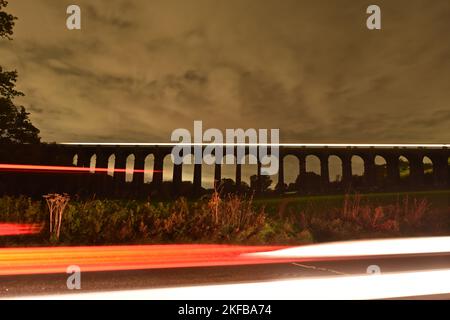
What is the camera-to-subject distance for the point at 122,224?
808 centimetres

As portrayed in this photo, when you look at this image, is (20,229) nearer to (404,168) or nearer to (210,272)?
(210,272)

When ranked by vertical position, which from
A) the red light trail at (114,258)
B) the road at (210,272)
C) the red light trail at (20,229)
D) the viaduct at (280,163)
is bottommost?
the road at (210,272)

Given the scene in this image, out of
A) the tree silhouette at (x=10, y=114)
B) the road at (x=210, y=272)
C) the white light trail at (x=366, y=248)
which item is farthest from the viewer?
the tree silhouette at (x=10, y=114)

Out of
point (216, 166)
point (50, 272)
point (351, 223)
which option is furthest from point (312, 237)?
point (216, 166)

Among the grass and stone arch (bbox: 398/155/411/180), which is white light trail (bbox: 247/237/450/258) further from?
stone arch (bbox: 398/155/411/180)

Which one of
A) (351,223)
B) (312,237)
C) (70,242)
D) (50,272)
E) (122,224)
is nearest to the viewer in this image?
(50,272)

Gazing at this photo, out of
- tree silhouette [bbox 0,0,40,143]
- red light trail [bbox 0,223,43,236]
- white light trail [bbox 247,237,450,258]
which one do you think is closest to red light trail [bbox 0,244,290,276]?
white light trail [bbox 247,237,450,258]

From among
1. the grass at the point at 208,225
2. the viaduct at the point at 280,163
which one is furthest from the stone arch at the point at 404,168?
Result: the grass at the point at 208,225

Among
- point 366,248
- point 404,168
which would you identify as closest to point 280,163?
point 404,168

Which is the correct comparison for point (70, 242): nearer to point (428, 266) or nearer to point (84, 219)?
point (84, 219)

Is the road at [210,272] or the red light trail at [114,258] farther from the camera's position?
the red light trail at [114,258]

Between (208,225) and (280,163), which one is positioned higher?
(280,163)

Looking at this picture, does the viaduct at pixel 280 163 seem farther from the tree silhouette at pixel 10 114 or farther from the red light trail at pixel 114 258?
the red light trail at pixel 114 258
